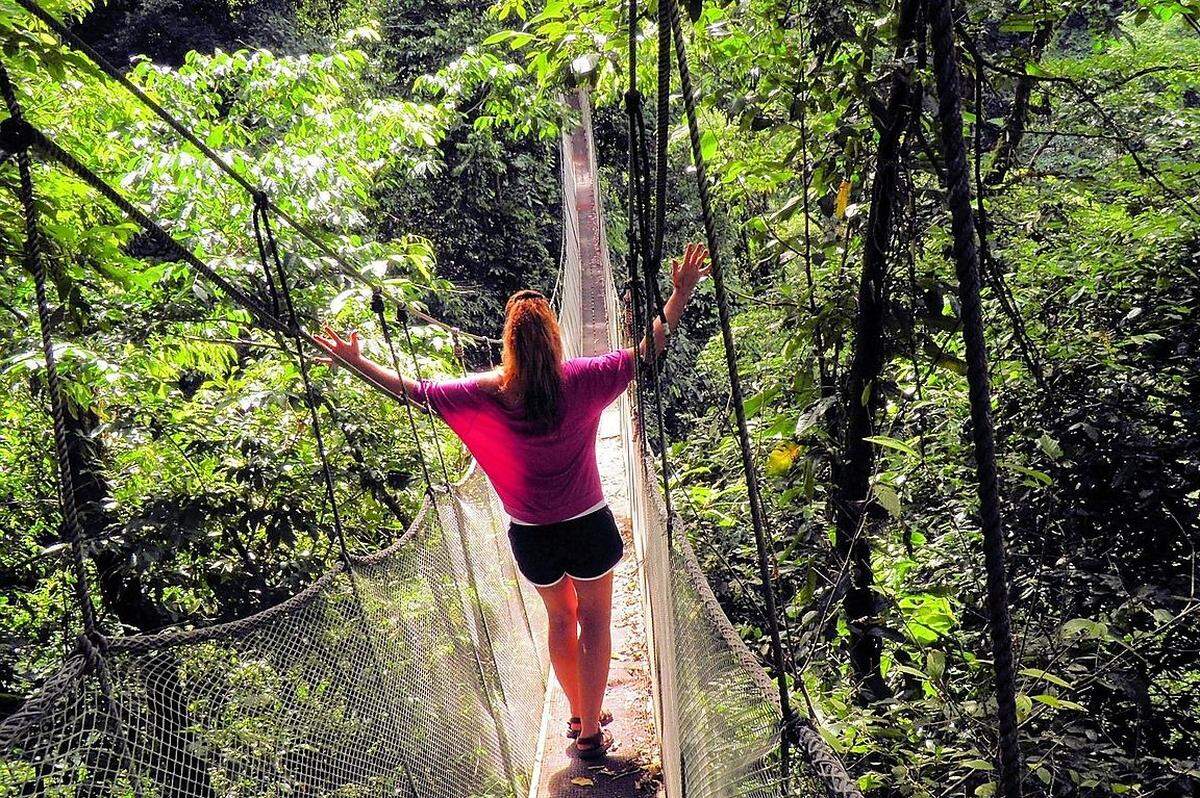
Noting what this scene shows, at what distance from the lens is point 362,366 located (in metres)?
1.70

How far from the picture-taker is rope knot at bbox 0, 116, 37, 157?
1.00 meters

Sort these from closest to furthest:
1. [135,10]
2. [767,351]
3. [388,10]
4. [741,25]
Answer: [741,25] < [767,351] < [135,10] < [388,10]

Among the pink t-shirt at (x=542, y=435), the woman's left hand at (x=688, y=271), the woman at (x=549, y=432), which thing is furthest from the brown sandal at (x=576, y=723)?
the woman's left hand at (x=688, y=271)

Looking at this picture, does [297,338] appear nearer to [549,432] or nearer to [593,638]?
[549,432]

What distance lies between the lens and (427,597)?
1.69 meters

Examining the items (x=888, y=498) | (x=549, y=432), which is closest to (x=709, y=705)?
(x=888, y=498)

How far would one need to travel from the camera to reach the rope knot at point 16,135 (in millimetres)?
1005

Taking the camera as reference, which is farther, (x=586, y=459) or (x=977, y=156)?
(x=586, y=459)

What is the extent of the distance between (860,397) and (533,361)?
0.55 m

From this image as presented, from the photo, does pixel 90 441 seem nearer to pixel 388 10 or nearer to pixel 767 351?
pixel 767 351

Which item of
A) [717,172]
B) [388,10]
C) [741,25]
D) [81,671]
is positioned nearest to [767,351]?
[717,172]

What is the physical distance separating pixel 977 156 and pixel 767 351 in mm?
1567

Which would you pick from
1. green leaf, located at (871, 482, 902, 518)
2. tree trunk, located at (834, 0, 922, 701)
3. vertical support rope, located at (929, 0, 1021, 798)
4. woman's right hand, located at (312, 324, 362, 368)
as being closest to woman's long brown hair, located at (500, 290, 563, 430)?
woman's right hand, located at (312, 324, 362, 368)

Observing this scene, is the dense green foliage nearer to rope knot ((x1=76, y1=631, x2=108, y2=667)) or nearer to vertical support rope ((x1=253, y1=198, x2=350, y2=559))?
vertical support rope ((x1=253, y1=198, x2=350, y2=559))
